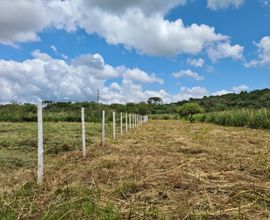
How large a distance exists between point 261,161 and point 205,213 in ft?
12.9

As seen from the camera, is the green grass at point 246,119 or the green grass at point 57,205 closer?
the green grass at point 57,205

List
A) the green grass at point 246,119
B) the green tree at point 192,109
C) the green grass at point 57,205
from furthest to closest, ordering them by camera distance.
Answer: the green tree at point 192,109 < the green grass at point 246,119 < the green grass at point 57,205

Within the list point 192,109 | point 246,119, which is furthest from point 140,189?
point 192,109

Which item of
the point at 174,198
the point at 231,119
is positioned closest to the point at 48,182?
the point at 174,198

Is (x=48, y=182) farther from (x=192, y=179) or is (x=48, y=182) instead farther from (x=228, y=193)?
(x=228, y=193)

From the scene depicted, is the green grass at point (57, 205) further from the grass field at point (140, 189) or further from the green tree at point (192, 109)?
the green tree at point (192, 109)

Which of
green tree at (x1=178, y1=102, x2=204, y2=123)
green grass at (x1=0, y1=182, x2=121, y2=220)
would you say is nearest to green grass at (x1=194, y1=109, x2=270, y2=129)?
green tree at (x1=178, y1=102, x2=204, y2=123)

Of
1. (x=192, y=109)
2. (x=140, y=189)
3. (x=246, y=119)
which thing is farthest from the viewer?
(x=192, y=109)

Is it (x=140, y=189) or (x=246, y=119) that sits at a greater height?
(x=246, y=119)

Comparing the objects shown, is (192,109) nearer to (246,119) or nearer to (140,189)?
(246,119)

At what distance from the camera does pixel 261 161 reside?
7488mm

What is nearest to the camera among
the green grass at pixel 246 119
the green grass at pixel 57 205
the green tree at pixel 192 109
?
the green grass at pixel 57 205

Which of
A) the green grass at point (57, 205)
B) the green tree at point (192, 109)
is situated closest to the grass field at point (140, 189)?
the green grass at point (57, 205)

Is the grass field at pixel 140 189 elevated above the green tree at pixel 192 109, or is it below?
below
